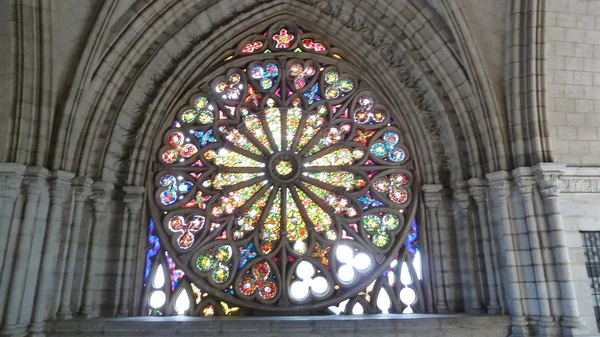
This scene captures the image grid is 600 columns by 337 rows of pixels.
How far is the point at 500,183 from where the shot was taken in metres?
6.11

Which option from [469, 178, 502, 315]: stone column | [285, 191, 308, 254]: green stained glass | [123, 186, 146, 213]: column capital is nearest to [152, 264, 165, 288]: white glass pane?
[123, 186, 146, 213]: column capital

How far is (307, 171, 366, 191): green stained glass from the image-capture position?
739cm

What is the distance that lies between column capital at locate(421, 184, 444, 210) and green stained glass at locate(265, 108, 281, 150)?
2.54 m

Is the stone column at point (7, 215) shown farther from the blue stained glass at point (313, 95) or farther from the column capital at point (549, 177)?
the column capital at point (549, 177)

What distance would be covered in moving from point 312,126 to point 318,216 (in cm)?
157

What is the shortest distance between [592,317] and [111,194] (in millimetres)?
6802

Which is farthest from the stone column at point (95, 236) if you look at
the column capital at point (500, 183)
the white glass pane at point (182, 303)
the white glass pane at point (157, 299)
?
the column capital at point (500, 183)

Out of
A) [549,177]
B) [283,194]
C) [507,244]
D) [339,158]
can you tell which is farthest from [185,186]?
[549,177]

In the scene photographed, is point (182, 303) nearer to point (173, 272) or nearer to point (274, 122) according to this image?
point (173, 272)

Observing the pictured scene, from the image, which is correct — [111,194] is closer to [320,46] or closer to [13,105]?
[13,105]

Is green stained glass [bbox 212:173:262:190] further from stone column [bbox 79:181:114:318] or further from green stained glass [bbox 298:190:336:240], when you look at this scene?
stone column [bbox 79:181:114:318]

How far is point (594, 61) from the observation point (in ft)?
21.8

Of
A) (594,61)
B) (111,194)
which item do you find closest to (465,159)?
(594,61)

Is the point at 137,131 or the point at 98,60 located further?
the point at 137,131
